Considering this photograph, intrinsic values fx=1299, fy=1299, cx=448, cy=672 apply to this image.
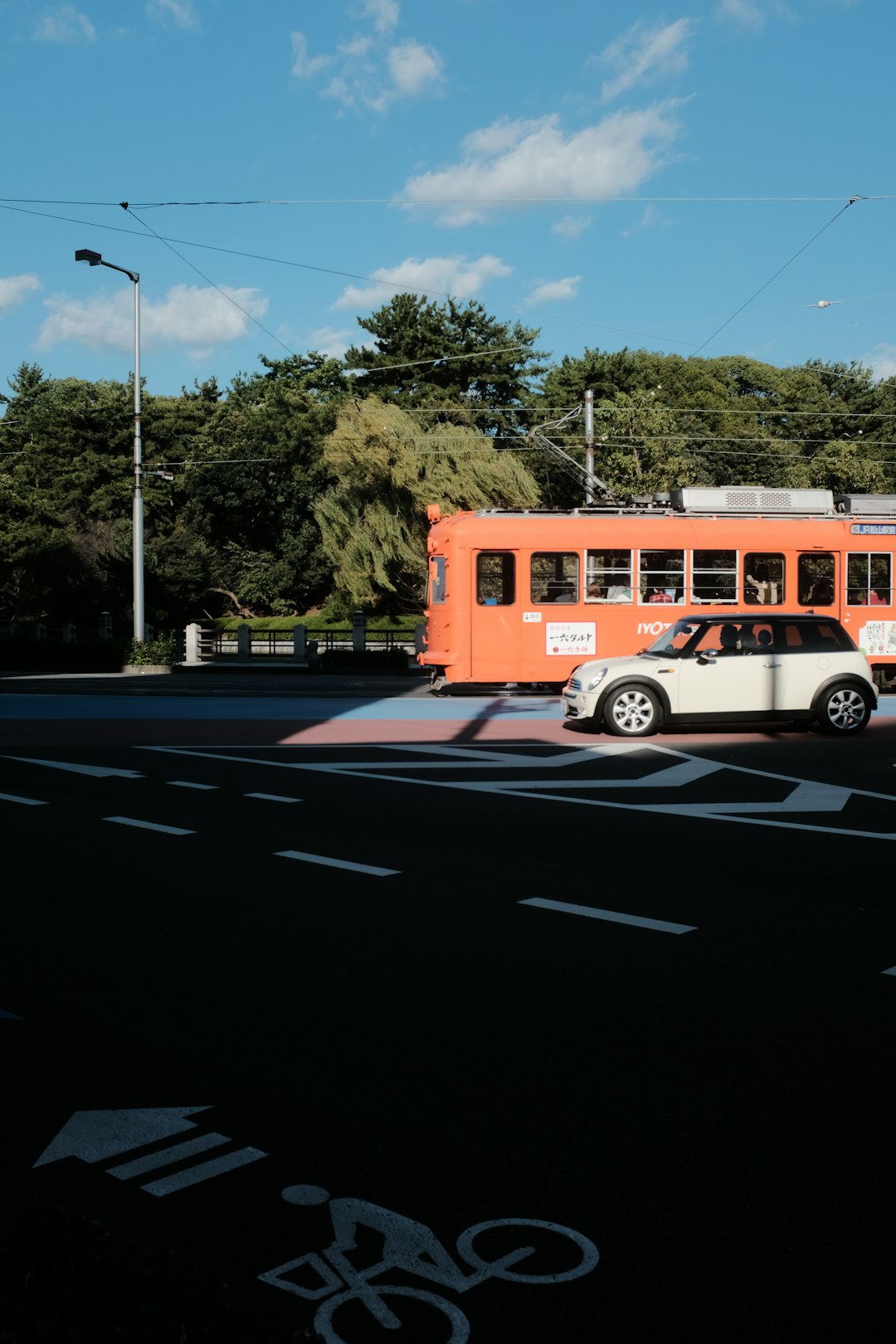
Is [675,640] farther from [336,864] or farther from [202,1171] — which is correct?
[202,1171]

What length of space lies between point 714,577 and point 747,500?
1648 millimetres

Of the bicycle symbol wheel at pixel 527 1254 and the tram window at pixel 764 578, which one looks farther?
the tram window at pixel 764 578

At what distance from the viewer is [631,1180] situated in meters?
3.59

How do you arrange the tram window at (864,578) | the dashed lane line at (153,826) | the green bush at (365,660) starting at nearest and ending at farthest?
1. the dashed lane line at (153,826)
2. the tram window at (864,578)
3. the green bush at (365,660)

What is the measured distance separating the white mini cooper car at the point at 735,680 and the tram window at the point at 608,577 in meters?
6.95

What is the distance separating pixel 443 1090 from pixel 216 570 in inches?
2439

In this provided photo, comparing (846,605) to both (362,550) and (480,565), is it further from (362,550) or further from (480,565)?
(362,550)

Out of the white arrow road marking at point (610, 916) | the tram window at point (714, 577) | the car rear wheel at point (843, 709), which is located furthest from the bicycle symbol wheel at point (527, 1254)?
the tram window at point (714, 577)

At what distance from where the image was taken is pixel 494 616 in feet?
76.4

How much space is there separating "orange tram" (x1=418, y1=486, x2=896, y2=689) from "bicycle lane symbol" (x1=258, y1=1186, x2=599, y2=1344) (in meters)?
20.1

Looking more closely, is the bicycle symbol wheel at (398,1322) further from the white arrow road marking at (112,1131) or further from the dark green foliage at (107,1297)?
the white arrow road marking at (112,1131)

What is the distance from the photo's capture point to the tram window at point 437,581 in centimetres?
2388

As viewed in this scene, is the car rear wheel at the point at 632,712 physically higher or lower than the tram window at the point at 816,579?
lower

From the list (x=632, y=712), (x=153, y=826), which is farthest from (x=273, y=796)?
(x=632, y=712)
